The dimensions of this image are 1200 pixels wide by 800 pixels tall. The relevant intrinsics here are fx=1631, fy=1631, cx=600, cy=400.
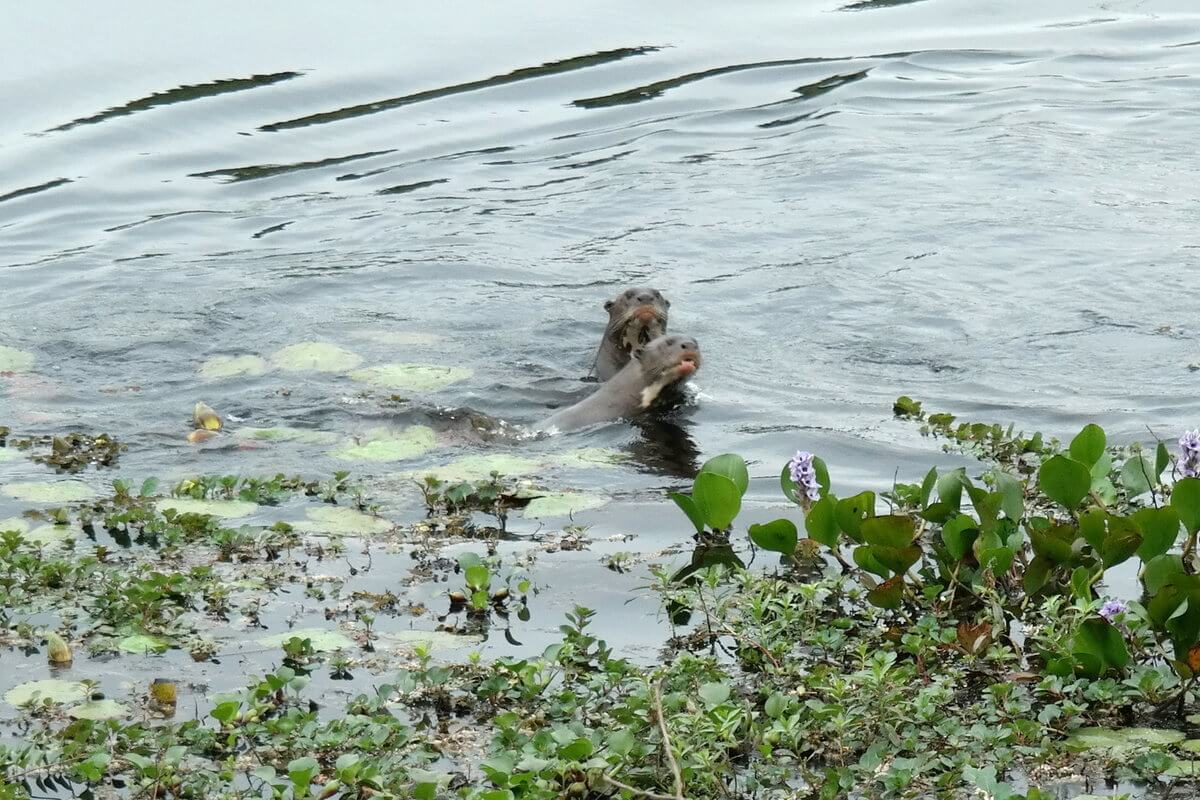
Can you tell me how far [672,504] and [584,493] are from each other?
1.24ft

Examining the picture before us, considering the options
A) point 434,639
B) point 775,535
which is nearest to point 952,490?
point 775,535

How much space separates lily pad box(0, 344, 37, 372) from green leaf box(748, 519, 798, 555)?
543 cm

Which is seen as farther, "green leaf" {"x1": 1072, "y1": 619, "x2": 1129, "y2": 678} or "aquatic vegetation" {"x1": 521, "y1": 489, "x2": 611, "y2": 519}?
"aquatic vegetation" {"x1": 521, "y1": 489, "x2": 611, "y2": 519}

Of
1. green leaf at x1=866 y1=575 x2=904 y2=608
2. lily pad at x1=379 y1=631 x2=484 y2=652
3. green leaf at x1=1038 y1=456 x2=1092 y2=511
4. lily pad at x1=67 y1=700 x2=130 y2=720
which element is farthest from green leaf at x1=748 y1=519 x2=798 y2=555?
lily pad at x1=67 y1=700 x2=130 y2=720

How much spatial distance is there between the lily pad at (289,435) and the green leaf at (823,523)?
3.27 metres

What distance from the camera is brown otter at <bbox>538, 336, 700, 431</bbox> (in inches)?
324

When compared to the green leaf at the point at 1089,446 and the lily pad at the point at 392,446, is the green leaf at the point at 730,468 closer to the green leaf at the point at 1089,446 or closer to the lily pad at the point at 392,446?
the green leaf at the point at 1089,446

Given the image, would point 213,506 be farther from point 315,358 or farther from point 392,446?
point 315,358

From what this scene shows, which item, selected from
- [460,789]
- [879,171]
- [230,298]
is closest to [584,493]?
[460,789]

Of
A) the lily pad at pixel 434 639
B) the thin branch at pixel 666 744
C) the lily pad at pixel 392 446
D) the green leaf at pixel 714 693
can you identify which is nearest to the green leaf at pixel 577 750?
the thin branch at pixel 666 744

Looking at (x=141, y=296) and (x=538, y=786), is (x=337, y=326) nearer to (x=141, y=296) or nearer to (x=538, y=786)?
(x=141, y=296)

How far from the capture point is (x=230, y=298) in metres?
10.6

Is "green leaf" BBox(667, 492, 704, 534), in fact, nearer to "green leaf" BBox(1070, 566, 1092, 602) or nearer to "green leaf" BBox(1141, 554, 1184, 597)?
"green leaf" BBox(1070, 566, 1092, 602)

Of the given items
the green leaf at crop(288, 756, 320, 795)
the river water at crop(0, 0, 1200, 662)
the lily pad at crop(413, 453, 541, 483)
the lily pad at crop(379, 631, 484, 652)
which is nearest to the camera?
the green leaf at crop(288, 756, 320, 795)
